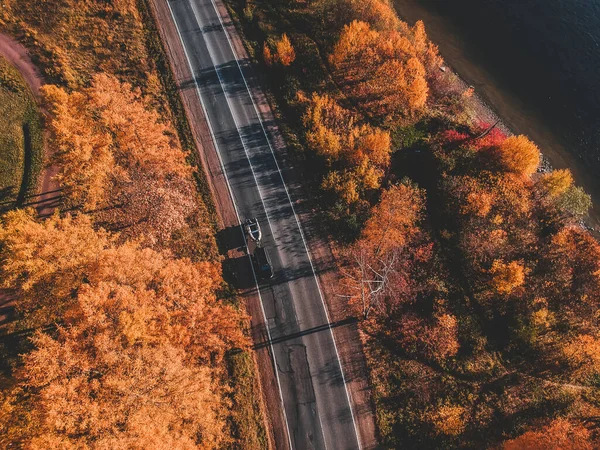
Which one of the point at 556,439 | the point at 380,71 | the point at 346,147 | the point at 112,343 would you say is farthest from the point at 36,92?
the point at 556,439

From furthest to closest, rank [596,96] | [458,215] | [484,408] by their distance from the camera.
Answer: [596,96], [458,215], [484,408]

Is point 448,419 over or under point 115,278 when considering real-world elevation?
under

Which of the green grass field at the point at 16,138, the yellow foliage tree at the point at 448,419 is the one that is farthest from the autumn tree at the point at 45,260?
the yellow foliage tree at the point at 448,419

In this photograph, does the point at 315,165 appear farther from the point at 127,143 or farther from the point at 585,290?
the point at 585,290

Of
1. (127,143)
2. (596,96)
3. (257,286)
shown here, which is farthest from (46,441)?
(596,96)

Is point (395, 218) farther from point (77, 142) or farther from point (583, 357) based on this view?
point (77, 142)

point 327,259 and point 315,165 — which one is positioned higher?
point 315,165

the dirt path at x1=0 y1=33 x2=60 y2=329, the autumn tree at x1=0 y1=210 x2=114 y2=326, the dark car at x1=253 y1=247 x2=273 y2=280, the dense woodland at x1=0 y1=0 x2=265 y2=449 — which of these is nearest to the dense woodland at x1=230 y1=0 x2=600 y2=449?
the dark car at x1=253 y1=247 x2=273 y2=280
